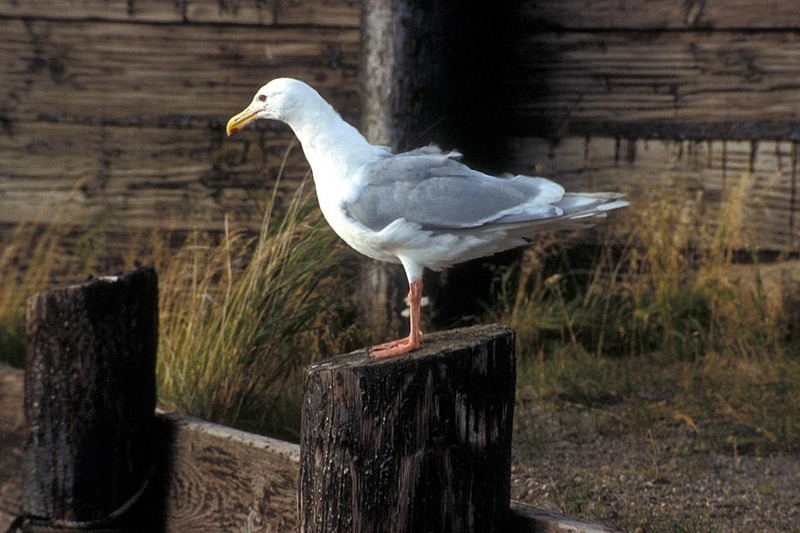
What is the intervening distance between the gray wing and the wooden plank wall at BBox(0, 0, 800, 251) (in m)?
2.22

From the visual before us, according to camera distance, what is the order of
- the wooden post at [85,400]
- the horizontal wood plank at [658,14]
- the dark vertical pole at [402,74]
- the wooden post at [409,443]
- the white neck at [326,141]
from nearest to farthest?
the wooden post at [409,443] < the white neck at [326,141] < the wooden post at [85,400] < the dark vertical pole at [402,74] < the horizontal wood plank at [658,14]

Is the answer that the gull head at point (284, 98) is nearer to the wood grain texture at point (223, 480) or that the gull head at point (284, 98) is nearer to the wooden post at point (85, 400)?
the wooden post at point (85, 400)

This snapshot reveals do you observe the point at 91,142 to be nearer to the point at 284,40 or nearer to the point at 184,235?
the point at 184,235

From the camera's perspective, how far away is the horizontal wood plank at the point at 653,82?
454cm

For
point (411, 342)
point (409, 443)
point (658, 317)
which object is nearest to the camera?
point (409, 443)

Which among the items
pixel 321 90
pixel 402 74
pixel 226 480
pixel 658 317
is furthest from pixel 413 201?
pixel 321 90

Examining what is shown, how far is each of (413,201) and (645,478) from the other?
1.36 meters

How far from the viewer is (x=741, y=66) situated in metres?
4.57

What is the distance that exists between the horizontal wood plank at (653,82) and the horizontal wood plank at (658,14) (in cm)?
5

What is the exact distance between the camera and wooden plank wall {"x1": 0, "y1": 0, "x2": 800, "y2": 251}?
4.56 metres

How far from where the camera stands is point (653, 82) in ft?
15.3

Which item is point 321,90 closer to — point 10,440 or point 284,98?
point 10,440

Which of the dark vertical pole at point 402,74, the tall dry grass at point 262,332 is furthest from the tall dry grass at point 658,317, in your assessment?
the tall dry grass at point 262,332

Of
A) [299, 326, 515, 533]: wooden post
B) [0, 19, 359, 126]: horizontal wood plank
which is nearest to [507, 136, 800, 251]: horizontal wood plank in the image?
[0, 19, 359, 126]: horizontal wood plank
